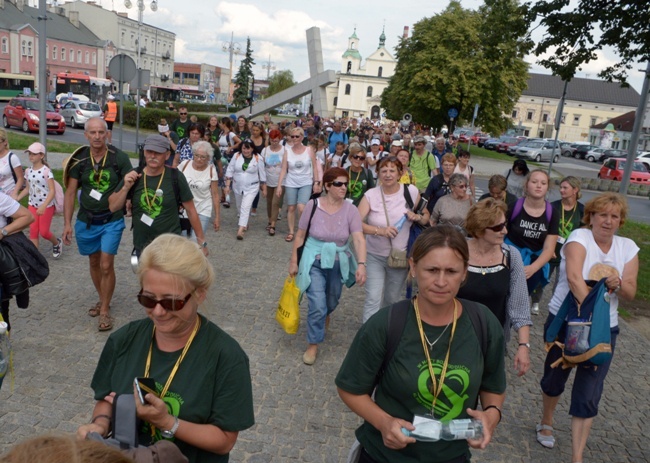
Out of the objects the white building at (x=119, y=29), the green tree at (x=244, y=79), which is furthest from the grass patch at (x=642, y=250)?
the white building at (x=119, y=29)

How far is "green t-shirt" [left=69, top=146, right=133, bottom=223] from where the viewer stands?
5.80 m

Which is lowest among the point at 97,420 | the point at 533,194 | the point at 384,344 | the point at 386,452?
the point at 386,452

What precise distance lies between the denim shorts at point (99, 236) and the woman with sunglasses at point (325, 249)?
1.84 metres

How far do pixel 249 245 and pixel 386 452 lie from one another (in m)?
7.95

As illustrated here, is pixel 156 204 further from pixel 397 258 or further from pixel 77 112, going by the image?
pixel 77 112

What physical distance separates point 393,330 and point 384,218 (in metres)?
3.54

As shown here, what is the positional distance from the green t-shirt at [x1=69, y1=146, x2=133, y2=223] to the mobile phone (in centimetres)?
414

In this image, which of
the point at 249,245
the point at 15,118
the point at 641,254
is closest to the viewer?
the point at 249,245

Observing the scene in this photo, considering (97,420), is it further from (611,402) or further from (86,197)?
(611,402)

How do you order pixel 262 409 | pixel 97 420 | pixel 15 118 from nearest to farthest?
pixel 97 420 < pixel 262 409 < pixel 15 118

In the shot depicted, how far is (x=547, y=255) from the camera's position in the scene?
17.4 ft

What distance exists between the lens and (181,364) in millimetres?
2273

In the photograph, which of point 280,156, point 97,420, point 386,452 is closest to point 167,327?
point 97,420

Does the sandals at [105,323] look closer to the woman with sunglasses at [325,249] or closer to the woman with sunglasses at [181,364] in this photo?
the woman with sunglasses at [325,249]
